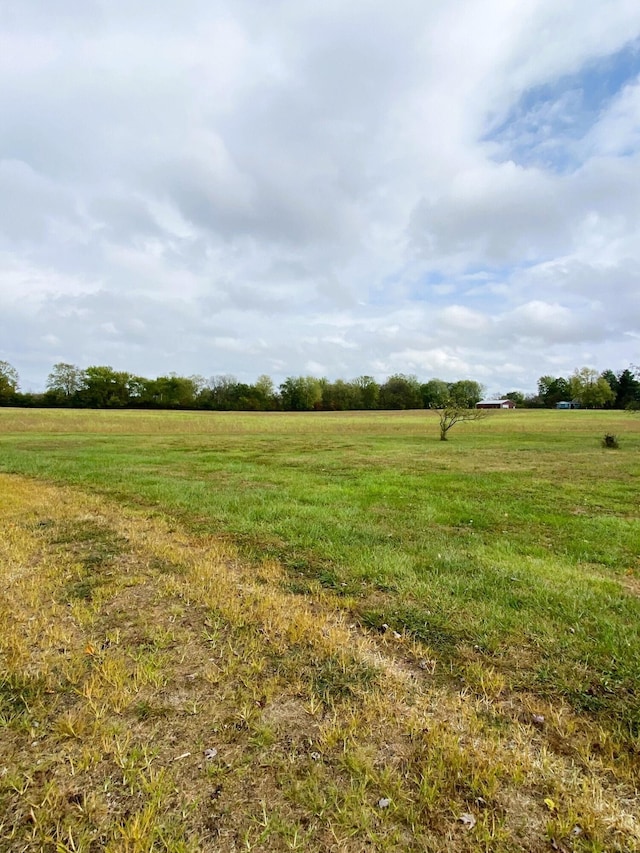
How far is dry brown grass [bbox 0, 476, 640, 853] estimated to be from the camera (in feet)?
6.84

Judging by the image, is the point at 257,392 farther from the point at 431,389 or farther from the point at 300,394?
the point at 431,389

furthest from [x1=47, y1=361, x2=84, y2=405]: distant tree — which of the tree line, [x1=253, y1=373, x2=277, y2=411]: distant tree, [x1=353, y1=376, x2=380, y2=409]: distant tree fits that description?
[x1=353, y1=376, x2=380, y2=409]: distant tree

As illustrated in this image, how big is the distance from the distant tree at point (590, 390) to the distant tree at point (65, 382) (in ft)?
399

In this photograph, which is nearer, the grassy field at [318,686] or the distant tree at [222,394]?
the grassy field at [318,686]

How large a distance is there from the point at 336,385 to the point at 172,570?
102 metres

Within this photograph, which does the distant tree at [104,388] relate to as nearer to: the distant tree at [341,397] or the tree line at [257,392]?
the tree line at [257,392]

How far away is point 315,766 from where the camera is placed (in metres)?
2.44

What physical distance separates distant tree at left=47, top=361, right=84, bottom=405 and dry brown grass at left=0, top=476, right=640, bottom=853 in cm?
9885

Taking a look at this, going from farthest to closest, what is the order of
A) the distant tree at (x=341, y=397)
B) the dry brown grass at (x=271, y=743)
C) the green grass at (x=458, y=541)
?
the distant tree at (x=341, y=397) < the green grass at (x=458, y=541) < the dry brown grass at (x=271, y=743)

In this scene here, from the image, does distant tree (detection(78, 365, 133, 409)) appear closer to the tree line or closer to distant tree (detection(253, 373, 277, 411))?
the tree line

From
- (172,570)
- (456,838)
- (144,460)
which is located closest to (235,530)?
(172,570)

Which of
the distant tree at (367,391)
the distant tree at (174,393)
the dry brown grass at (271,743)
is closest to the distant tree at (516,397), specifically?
the distant tree at (367,391)

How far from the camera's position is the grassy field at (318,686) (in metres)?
2.14

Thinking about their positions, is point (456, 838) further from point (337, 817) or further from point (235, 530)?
point (235, 530)
